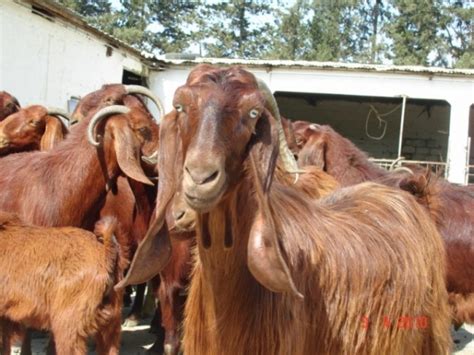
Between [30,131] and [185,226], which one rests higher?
[30,131]

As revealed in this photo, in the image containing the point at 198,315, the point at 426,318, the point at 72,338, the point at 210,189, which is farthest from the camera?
the point at 72,338

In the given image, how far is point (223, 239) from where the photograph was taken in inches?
102

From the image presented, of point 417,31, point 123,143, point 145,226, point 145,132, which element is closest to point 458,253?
point 145,226

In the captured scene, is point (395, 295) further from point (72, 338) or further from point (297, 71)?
point (297, 71)

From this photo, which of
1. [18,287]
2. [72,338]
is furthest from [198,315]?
[18,287]

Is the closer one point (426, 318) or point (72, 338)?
point (426, 318)

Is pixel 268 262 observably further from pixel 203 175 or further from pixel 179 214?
pixel 179 214

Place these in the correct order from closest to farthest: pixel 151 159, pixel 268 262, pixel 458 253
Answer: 1. pixel 268 262
2. pixel 151 159
3. pixel 458 253

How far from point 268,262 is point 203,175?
0.43m

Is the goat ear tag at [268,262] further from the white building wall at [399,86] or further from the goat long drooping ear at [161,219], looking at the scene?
the white building wall at [399,86]

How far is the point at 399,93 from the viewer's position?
16188 millimetres

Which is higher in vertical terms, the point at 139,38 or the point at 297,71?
the point at 139,38

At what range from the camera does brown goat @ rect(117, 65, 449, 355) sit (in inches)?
92.7

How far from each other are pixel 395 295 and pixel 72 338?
7.16 feet
